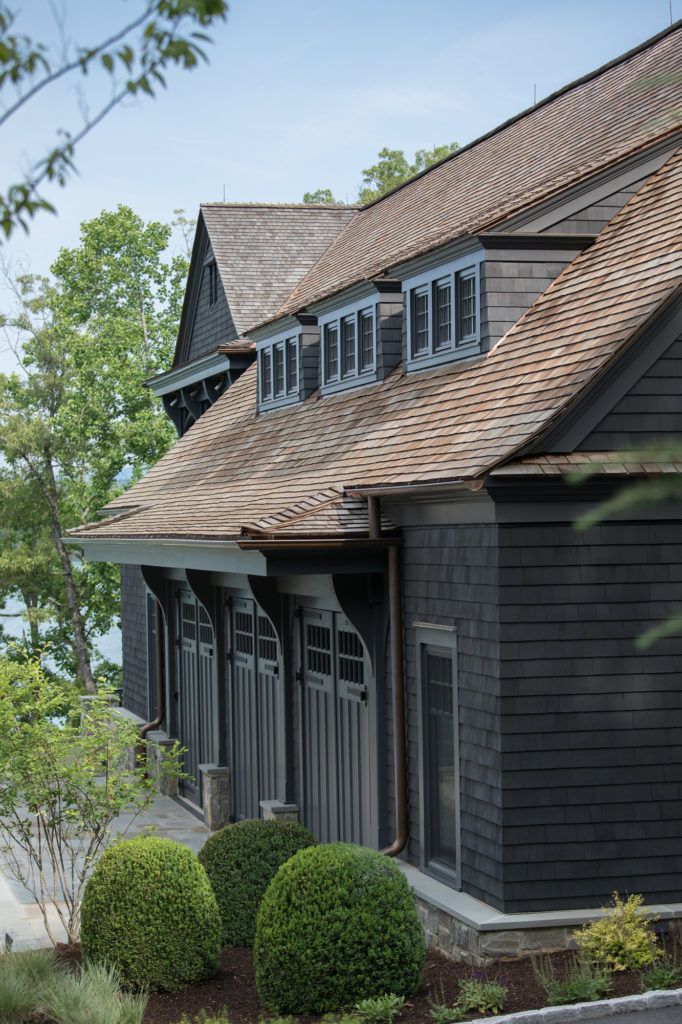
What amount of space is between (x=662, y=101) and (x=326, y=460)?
4863 millimetres

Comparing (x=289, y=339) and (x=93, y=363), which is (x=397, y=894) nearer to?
(x=289, y=339)

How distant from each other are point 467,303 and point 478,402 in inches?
67.7

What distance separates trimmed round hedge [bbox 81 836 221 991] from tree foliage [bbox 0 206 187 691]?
25.9 metres

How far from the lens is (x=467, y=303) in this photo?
1245 centimetres

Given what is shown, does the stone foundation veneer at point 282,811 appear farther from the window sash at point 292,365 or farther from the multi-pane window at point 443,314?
the window sash at point 292,365

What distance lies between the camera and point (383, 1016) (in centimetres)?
830

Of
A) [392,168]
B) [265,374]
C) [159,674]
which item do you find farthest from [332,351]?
[392,168]

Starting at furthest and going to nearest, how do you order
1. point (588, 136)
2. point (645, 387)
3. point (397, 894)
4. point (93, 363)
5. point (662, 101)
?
point (93, 363) → point (588, 136) → point (662, 101) → point (645, 387) → point (397, 894)

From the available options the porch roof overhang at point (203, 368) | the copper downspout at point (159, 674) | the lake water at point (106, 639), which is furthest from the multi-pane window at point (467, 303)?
the lake water at point (106, 639)

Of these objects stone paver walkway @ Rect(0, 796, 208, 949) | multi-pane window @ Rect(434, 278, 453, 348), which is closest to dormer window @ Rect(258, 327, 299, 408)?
multi-pane window @ Rect(434, 278, 453, 348)

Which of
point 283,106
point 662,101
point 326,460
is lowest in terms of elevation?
point 326,460

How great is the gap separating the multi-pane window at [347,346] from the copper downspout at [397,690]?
4617mm

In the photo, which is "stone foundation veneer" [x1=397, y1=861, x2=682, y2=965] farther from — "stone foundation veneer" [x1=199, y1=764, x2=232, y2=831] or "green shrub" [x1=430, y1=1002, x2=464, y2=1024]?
"stone foundation veneer" [x1=199, y1=764, x2=232, y2=831]

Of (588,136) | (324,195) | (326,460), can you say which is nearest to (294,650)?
(326,460)
